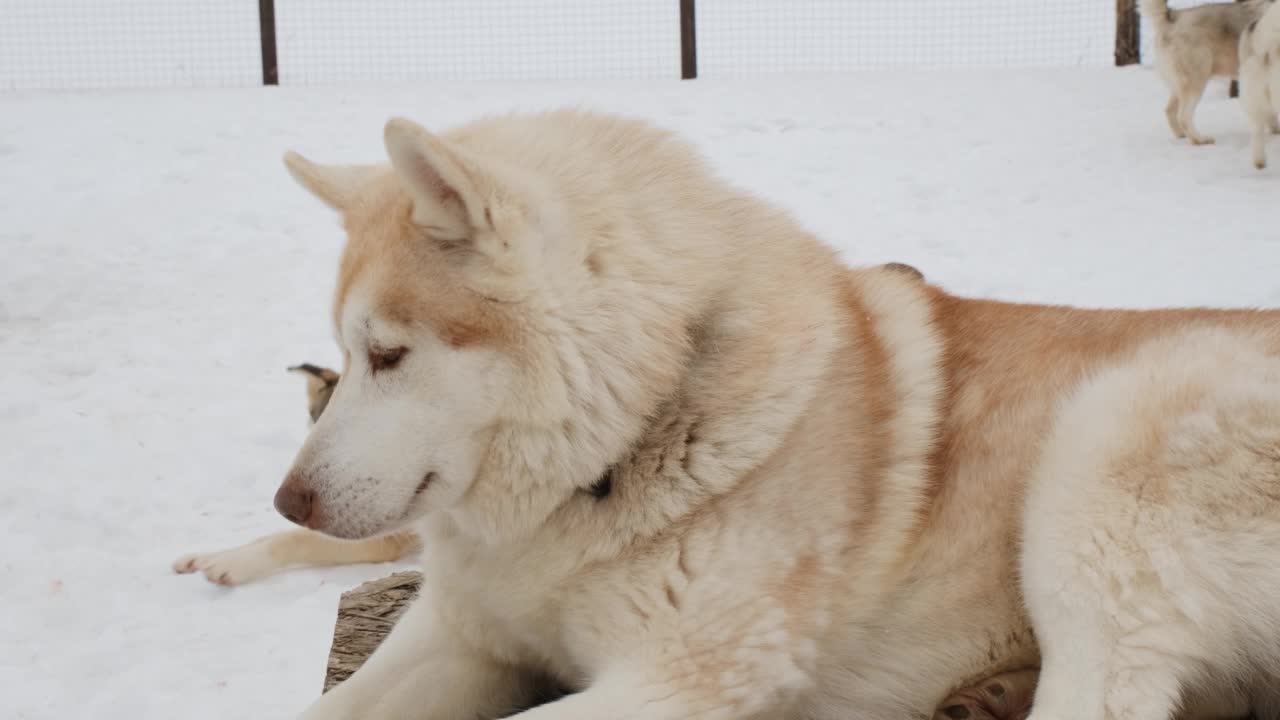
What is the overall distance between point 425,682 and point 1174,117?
9711 millimetres

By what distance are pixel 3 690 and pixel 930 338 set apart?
2911 millimetres

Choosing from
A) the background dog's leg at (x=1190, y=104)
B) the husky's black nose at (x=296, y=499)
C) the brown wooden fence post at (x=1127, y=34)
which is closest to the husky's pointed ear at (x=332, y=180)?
the husky's black nose at (x=296, y=499)

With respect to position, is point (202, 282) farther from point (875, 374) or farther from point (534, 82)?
point (875, 374)

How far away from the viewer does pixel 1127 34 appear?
12.7m

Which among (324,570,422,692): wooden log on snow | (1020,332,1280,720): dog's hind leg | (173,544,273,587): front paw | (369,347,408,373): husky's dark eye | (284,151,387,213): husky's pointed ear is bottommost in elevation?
(173,544,273,587): front paw

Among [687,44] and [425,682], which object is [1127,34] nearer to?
[687,44]

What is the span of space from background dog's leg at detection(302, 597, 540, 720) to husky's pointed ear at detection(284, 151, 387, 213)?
915 mm

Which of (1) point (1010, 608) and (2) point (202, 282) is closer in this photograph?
(1) point (1010, 608)

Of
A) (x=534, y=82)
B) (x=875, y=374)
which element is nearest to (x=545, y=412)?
(x=875, y=374)

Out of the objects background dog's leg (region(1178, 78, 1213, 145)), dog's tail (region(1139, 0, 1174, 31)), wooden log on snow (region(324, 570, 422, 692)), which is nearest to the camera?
wooden log on snow (region(324, 570, 422, 692))

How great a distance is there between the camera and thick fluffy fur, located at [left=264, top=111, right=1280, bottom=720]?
2.15 meters

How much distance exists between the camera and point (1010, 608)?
2.36m

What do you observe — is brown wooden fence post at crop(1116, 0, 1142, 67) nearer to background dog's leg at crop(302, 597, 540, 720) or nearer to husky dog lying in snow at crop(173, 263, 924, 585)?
husky dog lying in snow at crop(173, 263, 924, 585)

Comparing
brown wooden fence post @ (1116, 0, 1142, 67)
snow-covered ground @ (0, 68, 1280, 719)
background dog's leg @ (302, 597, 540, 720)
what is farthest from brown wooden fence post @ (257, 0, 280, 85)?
background dog's leg @ (302, 597, 540, 720)
